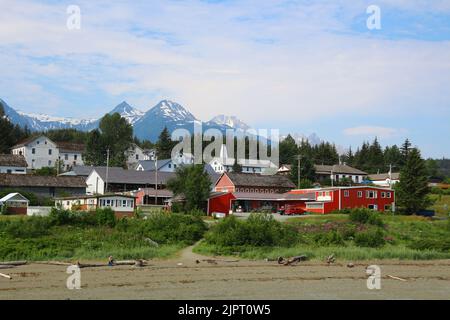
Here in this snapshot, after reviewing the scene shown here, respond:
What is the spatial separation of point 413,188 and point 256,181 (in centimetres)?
2219

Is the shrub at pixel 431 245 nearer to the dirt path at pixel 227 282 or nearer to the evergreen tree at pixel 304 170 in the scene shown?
the dirt path at pixel 227 282

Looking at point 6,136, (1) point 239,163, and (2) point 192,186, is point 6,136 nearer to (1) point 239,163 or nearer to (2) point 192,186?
(1) point 239,163

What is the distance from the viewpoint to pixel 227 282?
26594 millimetres

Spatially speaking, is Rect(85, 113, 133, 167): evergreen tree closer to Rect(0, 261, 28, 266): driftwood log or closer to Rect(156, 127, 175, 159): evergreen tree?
Rect(156, 127, 175, 159): evergreen tree

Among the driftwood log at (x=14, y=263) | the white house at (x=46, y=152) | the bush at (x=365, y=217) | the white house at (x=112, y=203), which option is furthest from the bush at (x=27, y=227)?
the white house at (x=46, y=152)

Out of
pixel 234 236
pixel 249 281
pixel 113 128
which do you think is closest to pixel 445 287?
pixel 249 281

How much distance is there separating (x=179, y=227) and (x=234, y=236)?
19.5ft

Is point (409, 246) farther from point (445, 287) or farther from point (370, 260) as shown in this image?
point (445, 287)

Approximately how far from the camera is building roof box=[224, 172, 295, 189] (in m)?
82.7

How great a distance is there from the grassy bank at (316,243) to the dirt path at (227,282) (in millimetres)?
3166

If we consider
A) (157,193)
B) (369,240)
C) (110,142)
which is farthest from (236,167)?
(369,240)

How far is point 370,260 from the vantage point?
36125 millimetres

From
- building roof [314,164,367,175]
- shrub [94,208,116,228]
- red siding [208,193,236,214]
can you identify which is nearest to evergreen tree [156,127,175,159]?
building roof [314,164,367,175]

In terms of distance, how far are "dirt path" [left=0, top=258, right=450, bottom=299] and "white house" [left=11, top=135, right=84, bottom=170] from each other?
288ft
